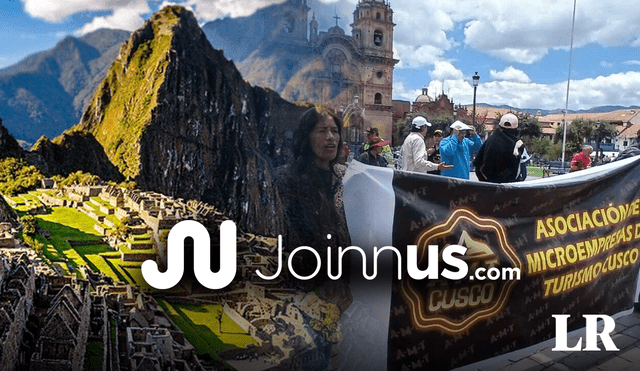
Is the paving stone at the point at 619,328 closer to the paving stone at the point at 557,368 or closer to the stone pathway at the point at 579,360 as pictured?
the stone pathway at the point at 579,360

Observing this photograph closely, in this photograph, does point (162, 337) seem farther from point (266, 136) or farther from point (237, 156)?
point (266, 136)

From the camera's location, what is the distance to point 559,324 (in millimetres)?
2828

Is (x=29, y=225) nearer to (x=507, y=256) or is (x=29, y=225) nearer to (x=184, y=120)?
(x=184, y=120)

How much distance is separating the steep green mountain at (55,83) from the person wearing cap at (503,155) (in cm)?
266

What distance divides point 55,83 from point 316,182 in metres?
2.68

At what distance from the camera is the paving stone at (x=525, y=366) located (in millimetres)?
3174

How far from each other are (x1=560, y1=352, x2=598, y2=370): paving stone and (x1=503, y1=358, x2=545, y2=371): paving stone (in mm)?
196

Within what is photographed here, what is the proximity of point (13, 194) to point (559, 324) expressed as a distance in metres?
4.06

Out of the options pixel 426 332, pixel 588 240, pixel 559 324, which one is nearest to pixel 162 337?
pixel 426 332

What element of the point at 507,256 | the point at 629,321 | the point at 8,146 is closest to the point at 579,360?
the point at 629,321

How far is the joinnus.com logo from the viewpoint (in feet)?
7.12

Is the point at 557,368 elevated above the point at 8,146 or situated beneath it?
situated beneath

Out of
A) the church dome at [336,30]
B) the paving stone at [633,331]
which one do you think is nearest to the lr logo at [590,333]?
the paving stone at [633,331]

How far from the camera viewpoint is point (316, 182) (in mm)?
2572
